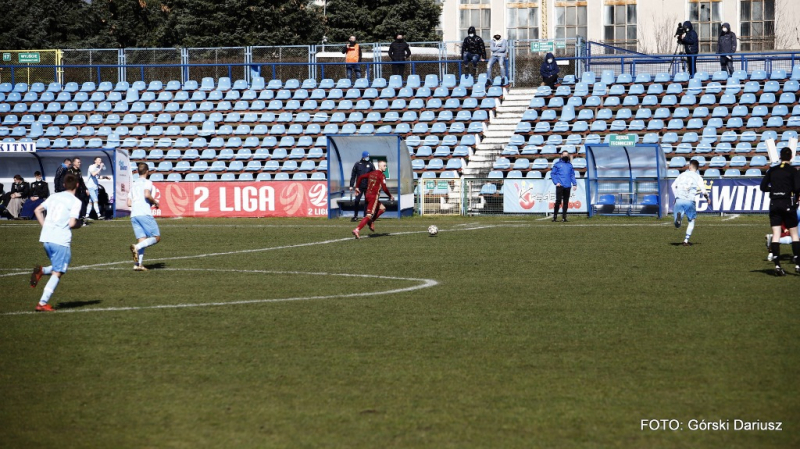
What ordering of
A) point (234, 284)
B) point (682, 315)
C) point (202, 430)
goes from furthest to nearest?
point (234, 284) < point (682, 315) < point (202, 430)

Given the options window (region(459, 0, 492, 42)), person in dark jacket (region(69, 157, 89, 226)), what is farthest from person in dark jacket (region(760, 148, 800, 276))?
window (region(459, 0, 492, 42))

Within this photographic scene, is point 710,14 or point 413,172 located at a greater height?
point 710,14

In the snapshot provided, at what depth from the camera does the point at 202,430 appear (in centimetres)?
720

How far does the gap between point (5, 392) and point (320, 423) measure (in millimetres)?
2871

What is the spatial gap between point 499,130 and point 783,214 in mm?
23701

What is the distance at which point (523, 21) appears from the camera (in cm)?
6825

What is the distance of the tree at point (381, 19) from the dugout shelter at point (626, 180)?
2880 centimetres

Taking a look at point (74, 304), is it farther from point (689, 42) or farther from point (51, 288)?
point (689, 42)

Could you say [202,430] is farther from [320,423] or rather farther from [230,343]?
[230,343]

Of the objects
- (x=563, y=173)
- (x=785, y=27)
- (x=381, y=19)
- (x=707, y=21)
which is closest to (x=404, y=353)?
(x=563, y=173)

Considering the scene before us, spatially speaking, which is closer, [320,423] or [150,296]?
[320,423]

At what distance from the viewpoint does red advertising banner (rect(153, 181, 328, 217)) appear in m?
34.3

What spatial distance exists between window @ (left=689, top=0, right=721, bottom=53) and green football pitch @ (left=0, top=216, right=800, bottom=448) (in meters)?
48.3

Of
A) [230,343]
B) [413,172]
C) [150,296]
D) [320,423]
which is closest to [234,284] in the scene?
[150,296]
